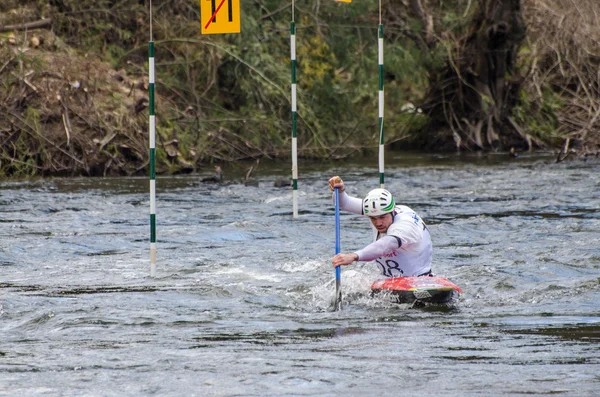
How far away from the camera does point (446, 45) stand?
1040 inches

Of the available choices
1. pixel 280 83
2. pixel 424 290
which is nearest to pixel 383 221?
pixel 424 290

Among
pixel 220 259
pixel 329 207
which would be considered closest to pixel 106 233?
pixel 220 259

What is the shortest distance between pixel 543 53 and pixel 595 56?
5.66ft

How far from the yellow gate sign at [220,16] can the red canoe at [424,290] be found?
5.21 m

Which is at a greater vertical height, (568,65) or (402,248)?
(568,65)

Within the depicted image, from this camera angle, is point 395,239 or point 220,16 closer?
point 395,239

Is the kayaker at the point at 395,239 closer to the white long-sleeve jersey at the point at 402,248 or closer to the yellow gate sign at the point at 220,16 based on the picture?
the white long-sleeve jersey at the point at 402,248

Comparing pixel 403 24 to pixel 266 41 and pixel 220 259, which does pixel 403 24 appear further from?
pixel 220 259

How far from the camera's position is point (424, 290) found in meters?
8.90

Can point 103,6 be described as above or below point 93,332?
above

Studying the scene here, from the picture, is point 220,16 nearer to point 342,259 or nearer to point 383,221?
point 383,221

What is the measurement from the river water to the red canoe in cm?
12

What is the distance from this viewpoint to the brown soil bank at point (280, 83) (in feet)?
63.8

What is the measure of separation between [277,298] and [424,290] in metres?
1.29
